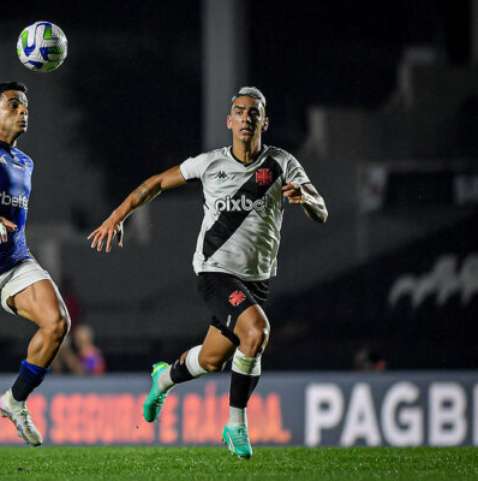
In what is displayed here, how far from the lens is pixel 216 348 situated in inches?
376

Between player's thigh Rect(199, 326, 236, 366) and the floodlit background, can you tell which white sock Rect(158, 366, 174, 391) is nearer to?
player's thigh Rect(199, 326, 236, 366)

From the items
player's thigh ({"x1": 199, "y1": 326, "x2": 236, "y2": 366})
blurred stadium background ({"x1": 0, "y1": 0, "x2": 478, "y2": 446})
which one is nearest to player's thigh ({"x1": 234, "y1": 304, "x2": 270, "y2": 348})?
player's thigh ({"x1": 199, "y1": 326, "x2": 236, "y2": 366})

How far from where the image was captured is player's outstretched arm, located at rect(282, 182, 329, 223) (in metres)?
8.93

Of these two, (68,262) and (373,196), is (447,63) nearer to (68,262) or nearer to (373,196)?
(373,196)

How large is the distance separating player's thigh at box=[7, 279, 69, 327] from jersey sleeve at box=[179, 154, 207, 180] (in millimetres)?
1280

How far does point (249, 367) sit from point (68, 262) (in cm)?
1287

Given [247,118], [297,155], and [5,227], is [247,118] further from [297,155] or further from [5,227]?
[297,155]

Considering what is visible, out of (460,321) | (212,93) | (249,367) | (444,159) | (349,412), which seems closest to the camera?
(249,367)

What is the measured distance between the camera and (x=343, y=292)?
20266mm

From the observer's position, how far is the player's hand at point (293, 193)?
8914mm

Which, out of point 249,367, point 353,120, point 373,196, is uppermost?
point 353,120

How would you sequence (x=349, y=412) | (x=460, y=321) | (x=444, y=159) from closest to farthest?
(x=349, y=412) < (x=460, y=321) < (x=444, y=159)

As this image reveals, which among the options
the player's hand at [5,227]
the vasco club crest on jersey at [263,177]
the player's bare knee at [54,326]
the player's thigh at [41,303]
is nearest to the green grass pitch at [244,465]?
the player's bare knee at [54,326]

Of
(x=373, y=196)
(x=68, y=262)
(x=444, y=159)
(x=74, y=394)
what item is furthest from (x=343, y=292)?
(x=74, y=394)
